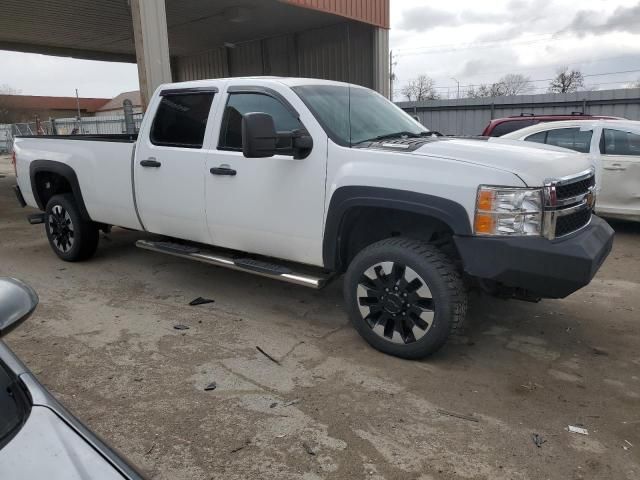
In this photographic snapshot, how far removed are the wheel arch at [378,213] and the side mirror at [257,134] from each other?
0.61 meters

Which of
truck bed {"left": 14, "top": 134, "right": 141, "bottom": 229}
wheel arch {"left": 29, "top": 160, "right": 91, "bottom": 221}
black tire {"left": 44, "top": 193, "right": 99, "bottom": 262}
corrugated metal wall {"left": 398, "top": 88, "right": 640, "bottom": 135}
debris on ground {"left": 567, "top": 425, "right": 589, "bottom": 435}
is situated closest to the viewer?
debris on ground {"left": 567, "top": 425, "right": 589, "bottom": 435}

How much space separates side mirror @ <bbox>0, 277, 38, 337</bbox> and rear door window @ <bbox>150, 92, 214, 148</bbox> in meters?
3.19

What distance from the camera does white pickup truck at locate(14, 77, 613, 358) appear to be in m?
3.30

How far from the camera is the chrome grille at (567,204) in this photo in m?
3.28

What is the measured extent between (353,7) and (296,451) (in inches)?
444

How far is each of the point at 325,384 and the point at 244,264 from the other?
141 cm

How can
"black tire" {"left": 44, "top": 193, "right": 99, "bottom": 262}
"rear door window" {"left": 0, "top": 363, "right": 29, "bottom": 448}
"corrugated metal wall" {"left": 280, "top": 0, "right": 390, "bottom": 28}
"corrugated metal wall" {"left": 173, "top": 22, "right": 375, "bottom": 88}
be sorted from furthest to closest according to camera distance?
"corrugated metal wall" {"left": 173, "top": 22, "right": 375, "bottom": 88}
"corrugated metal wall" {"left": 280, "top": 0, "right": 390, "bottom": 28}
"black tire" {"left": 44, "top": 193, "right": 99, "bottom": 262}
"rear door window" {"left": 0, "top": 363, "right": 29, "bottom": 448}

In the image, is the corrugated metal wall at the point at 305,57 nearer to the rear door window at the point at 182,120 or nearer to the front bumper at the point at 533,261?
the rear door window at the point at 182,120

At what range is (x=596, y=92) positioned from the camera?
49.5 feet

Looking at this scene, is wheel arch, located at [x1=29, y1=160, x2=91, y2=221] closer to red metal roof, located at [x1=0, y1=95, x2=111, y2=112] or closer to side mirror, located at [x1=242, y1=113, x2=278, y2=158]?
side mirror, located at [x1=242, y1=113, x2=278, y2=158]

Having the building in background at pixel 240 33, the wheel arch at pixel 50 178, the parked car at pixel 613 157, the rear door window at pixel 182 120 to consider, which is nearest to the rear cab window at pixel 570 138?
the parked car at pixel 613 157

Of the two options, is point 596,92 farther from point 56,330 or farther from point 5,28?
point 5,28

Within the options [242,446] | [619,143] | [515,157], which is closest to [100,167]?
[242,446]

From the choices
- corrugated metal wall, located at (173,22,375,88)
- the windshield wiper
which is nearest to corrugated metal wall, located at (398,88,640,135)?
corrugated metal wall, located at (173,22,375,88)
